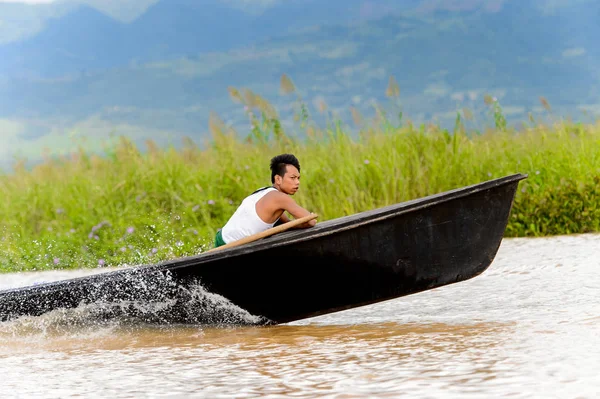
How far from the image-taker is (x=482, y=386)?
11.1 ft

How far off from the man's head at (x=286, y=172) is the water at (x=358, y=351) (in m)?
0.94

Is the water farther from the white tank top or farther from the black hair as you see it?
the black hair

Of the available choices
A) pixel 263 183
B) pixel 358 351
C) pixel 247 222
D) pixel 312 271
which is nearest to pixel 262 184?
pixel 263 183

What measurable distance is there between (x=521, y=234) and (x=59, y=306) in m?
5.67

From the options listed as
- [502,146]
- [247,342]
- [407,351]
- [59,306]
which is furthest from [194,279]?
[502,146]

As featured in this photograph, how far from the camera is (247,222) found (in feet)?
18.4

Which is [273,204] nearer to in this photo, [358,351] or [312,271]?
[312,271]

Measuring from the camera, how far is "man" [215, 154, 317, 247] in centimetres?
547

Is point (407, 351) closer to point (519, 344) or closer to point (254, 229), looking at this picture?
point (519, 344)

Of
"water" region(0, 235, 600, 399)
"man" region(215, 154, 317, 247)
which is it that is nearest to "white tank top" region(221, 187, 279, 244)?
"man" region(215, 154, 317, 247)

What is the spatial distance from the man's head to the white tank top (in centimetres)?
8

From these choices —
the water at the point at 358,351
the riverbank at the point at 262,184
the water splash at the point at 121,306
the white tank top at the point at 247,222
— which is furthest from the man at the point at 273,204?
the riverbank at the point at 262,184

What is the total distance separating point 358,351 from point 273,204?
1.47 m

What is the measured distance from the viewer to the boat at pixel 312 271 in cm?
504
